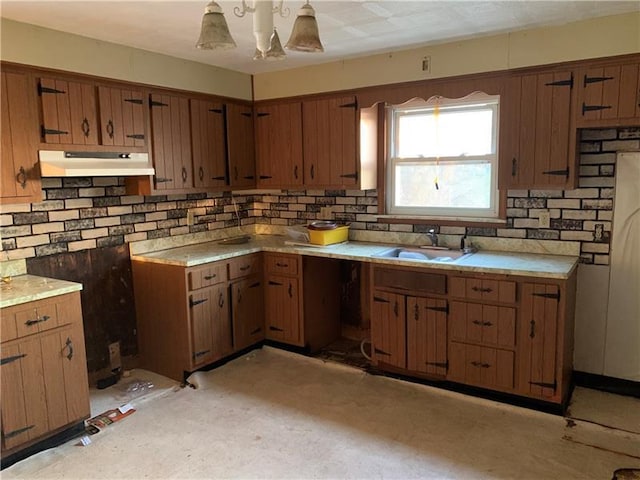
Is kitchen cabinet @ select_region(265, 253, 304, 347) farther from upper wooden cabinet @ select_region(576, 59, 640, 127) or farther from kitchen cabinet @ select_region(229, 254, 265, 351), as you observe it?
upper wooden cabinet @ select_region(576, 59, 640, 127)

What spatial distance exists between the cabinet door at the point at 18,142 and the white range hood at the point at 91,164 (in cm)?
7

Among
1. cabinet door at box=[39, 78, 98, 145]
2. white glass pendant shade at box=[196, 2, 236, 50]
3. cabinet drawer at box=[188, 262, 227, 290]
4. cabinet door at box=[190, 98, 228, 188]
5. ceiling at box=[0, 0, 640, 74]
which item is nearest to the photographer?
white glass pendant shade at box=[196, 2, 236, 50]

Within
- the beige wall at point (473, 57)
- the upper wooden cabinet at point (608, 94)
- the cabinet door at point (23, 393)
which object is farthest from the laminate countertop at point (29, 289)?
the upper wooden cabinet at point (608, 94)

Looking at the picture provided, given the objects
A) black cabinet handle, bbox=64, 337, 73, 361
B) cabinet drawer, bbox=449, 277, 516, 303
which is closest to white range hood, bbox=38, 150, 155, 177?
black cabinet handle, bbox=64, 337, 73, 361

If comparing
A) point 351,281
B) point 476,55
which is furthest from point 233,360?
point 476,55

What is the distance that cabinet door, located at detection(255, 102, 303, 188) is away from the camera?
4.24 metres

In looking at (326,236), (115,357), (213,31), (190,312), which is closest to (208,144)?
(326,236)

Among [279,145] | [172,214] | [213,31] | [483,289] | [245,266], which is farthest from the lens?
[279,145]

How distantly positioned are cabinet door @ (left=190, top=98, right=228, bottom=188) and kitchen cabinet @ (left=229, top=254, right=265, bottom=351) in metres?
0.75

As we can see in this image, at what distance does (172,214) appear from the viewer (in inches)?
159

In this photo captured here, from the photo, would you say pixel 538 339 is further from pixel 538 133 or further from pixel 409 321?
pixel 538 133

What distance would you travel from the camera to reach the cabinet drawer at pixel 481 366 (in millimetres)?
3086

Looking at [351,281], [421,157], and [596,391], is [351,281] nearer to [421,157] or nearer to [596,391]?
[421,157]

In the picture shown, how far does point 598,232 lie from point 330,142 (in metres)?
2.09
